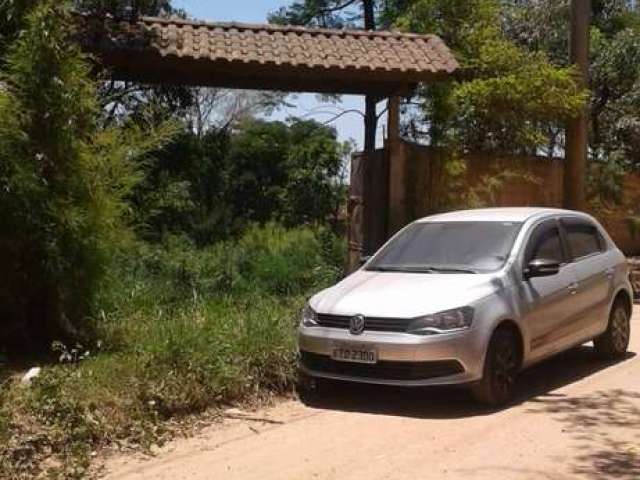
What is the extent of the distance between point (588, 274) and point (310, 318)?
3.00 metres

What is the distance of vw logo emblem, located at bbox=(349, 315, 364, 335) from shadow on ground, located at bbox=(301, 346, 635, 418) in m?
0.68

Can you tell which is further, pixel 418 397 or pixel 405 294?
pixel 418 397

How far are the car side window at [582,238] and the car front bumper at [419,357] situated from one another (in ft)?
7.72

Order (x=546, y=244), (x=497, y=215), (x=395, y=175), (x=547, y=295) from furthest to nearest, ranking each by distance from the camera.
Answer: (x=395, y=175) < (x=497, y=215) < (x=546, y=244) < (x=547, y=295)

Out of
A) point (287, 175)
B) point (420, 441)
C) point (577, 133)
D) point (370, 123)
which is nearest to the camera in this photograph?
point (420, 441)

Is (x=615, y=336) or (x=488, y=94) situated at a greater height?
(x=488, y=94)

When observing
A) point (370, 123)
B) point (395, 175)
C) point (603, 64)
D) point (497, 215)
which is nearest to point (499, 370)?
point (497, 215)

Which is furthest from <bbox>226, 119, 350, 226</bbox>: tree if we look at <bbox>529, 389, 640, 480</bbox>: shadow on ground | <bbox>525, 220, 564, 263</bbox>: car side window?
<bbox>529, 389, 640, 480</bbox>: shadow on ground

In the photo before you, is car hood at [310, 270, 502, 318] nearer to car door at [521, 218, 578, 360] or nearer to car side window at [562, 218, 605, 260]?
car door at [521, 218, 578, 360]

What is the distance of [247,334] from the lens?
8.23m

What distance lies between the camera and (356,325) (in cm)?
736

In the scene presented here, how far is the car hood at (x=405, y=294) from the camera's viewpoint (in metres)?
7.28

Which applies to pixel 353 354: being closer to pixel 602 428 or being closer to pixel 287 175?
pixel 602 428

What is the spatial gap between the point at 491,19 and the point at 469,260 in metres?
7.67
